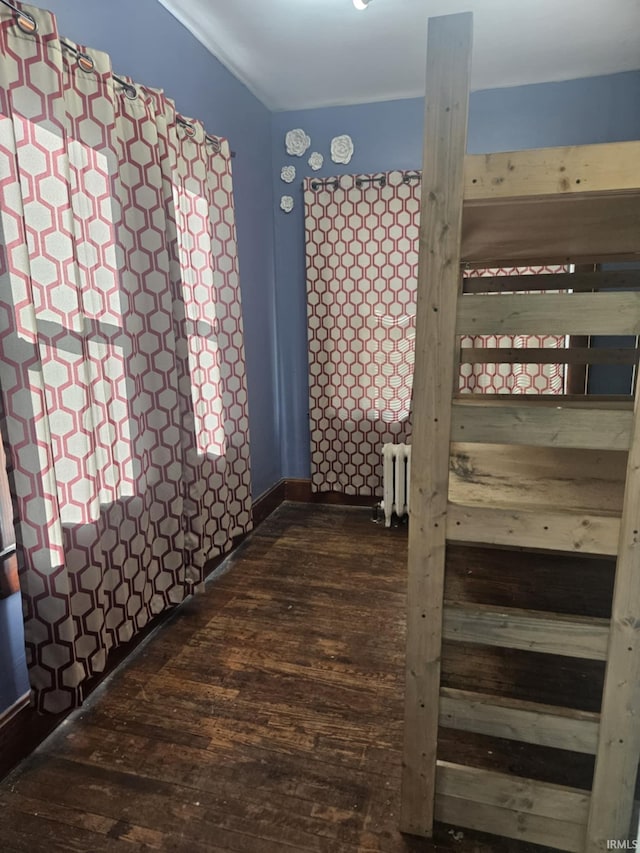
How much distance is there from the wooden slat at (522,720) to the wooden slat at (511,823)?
0.21 meters

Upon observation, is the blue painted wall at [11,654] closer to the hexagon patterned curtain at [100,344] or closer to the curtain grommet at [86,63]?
the hexagon patterned curtain at [100,344]

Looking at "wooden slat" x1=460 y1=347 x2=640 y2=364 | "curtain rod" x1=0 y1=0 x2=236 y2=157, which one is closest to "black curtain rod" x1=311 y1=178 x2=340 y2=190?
"curtain rod" x1=0 y1=0 x2=236 y2=157

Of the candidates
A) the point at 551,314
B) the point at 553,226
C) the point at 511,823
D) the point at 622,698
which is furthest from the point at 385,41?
the point at 511,823

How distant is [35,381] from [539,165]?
1344 mm

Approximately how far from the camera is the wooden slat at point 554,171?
0.96 metres

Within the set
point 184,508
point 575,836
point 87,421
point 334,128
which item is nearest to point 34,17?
point 87,421

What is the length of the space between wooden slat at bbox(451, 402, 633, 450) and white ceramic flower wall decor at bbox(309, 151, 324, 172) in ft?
8.74

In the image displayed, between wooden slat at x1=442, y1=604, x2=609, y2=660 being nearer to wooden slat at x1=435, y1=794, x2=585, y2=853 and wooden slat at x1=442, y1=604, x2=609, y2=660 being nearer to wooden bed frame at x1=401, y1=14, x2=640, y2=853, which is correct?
wooden bed frame at x1=401, y1=14, x2=640, y2=853

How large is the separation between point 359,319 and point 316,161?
1.01m

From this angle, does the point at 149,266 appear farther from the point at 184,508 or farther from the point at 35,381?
the point at 184,508

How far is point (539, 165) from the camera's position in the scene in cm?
99

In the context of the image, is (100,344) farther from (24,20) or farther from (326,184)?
(326,184)

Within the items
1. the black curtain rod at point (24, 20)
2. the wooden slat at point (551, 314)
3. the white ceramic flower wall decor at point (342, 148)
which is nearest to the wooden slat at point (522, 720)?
the wooden slat at point (551, 314)

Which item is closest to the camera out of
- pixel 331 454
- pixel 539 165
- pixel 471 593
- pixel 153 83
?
pixel 539 165
